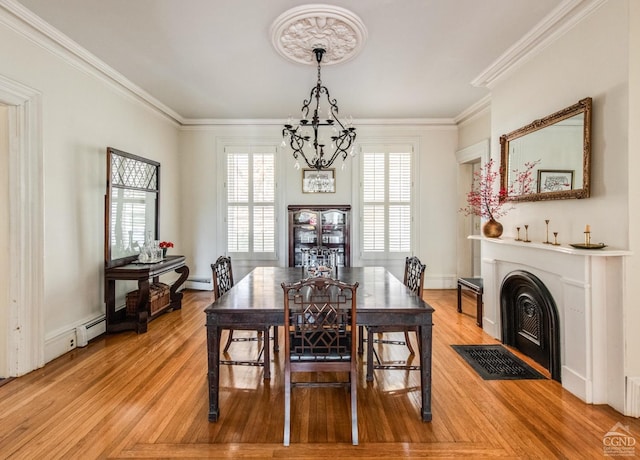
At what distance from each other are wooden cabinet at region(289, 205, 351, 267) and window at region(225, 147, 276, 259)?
50 centimetres

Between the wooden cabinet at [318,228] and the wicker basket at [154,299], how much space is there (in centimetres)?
190

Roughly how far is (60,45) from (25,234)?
1.77 metres

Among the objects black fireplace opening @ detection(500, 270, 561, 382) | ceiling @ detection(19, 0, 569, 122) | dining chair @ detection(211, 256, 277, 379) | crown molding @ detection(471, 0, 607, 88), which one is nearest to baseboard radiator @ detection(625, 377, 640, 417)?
black fireplace opening @ detection(500, 270, 561, 382)

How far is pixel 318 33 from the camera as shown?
2.86m

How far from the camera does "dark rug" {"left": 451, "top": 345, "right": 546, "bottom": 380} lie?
2.71m

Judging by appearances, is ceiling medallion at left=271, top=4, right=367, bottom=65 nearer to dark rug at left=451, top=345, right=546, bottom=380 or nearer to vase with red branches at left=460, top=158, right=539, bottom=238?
vase with red branches at left=460, top=158, right=539, bottom=238

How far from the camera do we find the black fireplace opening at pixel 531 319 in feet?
8.72

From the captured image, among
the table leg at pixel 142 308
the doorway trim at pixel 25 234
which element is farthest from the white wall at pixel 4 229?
the table leg at pixel 142 308

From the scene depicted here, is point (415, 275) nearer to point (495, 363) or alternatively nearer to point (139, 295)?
point (495, 363)

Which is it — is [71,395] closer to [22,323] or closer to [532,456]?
[22,323]

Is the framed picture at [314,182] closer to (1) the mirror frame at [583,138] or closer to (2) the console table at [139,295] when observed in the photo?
(2) the console table at [139,295]

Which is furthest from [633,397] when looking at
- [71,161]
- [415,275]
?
[71,161]

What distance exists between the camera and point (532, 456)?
179cm

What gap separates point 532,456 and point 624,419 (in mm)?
859
